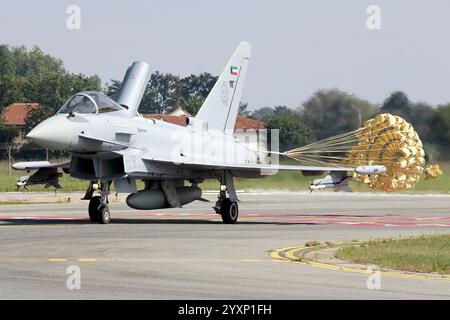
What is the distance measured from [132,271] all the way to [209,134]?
14.1 meters

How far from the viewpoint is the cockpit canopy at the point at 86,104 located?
23.5 m

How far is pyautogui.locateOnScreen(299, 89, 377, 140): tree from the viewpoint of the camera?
1587 inches

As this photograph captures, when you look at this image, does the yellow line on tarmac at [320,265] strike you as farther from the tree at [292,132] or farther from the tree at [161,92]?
the tree at [161,92]

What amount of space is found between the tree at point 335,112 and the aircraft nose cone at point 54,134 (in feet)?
62.3

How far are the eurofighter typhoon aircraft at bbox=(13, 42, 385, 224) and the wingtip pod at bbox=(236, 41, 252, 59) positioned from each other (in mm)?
1487

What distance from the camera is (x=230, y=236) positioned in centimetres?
2108

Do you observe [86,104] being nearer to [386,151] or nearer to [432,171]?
[386,151]

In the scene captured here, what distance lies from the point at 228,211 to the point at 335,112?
15.9 metres

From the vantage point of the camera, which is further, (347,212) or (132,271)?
(347,212)

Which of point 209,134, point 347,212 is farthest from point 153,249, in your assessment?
point 347,212

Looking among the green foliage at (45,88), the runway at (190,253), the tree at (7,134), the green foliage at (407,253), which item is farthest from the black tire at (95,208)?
the green foliage at (45,88)

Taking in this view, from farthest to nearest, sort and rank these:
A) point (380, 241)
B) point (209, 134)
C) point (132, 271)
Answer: point (209, 134) → point (380, 241) → point (132, 271)

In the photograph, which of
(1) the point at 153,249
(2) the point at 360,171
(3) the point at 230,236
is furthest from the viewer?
(2) the point at 360,171
